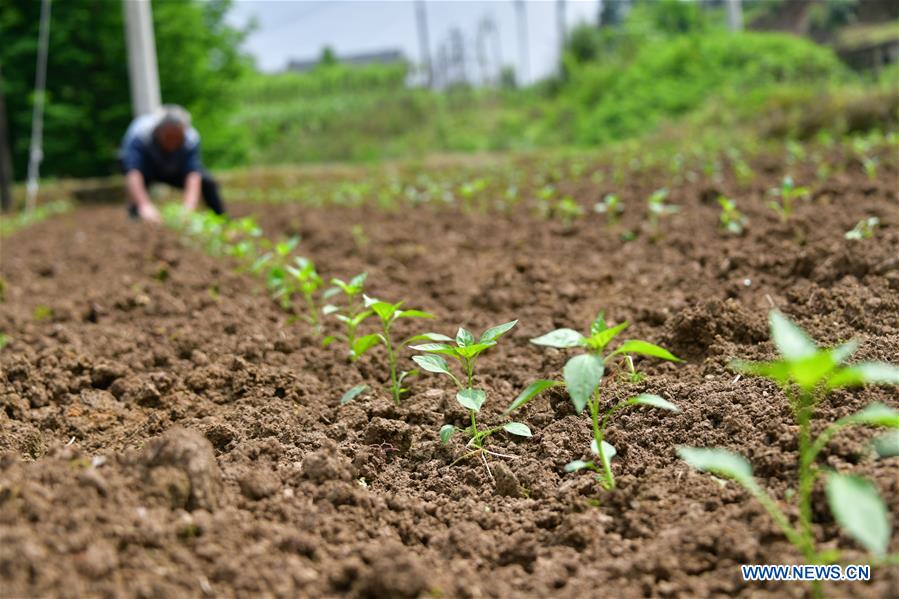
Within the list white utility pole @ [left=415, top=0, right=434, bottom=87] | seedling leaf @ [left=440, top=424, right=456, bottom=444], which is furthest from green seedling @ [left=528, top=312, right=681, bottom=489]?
white utility pole @ [left=415, top=0, right=434, bottom=87]

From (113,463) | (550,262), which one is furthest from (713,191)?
(113,463)

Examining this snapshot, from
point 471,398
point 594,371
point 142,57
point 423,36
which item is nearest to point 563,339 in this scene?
point 594,371

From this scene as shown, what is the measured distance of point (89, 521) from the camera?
1.29m

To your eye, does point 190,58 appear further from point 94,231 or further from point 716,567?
point 716,567

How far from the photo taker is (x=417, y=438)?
6.55ft

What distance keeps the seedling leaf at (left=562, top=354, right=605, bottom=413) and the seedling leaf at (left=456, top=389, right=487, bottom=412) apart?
41cm

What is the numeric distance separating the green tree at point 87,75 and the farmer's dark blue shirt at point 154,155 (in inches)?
317

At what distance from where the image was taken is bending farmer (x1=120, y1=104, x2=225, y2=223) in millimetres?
7293

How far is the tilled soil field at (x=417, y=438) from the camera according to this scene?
1.29m

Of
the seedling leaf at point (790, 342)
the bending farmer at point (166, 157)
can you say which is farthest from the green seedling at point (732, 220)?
the bending farmer at point (166, 157)

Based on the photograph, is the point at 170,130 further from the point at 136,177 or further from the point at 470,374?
the point at 470,374

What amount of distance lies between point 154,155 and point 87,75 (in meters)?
9.79

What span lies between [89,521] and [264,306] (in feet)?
7.06

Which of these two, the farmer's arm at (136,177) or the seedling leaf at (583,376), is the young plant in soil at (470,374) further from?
the farmer's arm at (136,177)
